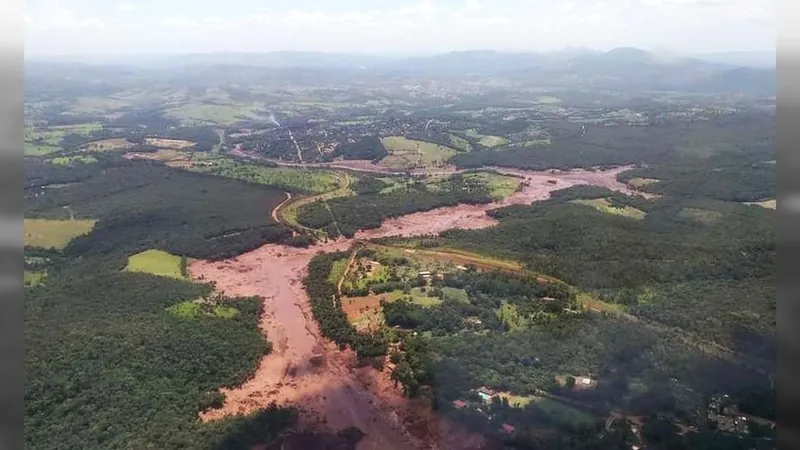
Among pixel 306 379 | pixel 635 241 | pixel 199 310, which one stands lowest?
pixel 306 379

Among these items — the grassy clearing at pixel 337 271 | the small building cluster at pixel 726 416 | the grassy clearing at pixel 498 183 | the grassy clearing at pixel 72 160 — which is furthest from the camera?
the grassy clearing at pixel 72 160

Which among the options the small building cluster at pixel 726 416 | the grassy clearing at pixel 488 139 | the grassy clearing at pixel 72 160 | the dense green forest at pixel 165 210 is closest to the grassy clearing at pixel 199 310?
the dense green forest at pixel 165 210

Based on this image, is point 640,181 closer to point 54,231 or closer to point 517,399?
point 517,399

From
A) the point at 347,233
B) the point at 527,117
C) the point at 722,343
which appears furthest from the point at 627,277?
the point at 527,117

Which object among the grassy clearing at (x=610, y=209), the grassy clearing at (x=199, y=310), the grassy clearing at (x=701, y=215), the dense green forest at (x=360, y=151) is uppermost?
the dense green forest at (x=360, y=151)

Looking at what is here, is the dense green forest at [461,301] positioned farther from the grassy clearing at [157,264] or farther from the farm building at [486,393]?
the grassy clearing at [157,264]

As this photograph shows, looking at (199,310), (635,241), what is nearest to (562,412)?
(199,310)

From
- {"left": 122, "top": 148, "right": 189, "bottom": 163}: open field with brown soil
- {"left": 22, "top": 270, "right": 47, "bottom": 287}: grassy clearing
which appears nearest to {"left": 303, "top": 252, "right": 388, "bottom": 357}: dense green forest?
{"left": 22, "top": 270, "right": 47, "bottom": 287}: grassy clearing
